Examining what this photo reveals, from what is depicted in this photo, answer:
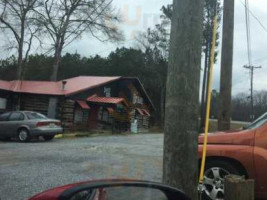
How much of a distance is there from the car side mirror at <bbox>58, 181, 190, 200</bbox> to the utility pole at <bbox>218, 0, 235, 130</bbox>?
7357 millimetres

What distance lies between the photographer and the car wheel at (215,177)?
7.77 m

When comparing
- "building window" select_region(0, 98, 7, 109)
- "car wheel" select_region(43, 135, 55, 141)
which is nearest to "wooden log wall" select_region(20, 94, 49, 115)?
"building window" select_region(0, 98, 7, 109)

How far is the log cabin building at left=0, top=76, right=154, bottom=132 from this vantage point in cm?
3491

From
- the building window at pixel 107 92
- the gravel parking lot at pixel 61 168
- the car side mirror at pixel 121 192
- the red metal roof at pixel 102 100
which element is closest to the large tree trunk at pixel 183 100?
the car side mirror at pixel 121 192

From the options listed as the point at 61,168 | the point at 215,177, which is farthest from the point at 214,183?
the point at 61,168

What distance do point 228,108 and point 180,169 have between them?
6.40 m

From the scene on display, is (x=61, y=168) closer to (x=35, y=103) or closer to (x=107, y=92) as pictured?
(x=35, y=103)

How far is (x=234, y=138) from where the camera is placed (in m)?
8.19

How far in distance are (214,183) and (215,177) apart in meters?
0.11

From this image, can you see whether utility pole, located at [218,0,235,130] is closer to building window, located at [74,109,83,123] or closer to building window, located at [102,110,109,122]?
building window, located at [74,109,83,123]

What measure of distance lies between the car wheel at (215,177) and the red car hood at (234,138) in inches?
15.5

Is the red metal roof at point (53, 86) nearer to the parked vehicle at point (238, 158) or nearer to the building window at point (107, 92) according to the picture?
the building window at point (107, 92)

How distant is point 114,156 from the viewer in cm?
1587

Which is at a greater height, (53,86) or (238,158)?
(53,86)
